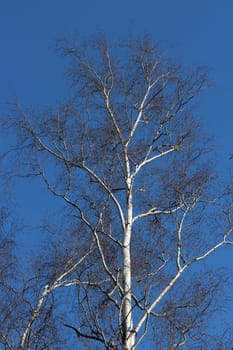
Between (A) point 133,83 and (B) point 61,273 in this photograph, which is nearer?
(B) point 61,273

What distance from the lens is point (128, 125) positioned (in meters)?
13.7

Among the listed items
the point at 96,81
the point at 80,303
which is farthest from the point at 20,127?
the point at 80,303

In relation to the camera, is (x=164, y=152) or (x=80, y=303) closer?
(x=80, y=303)

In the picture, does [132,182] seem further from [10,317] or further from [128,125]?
[10,317]

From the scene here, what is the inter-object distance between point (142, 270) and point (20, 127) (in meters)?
3.32

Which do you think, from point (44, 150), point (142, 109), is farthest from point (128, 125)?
point (44, 150)

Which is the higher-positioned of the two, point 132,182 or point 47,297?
point 132,182

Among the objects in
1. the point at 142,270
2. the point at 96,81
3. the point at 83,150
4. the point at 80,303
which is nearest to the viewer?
the point at 80,303

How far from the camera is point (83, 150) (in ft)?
43.1

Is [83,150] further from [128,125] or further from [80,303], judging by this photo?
[80,303]

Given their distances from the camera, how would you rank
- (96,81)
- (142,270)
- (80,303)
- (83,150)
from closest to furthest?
(80,303)
(142,270)
(83,150)
(96,81)

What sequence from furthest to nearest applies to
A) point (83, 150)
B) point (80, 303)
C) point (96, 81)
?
point (96, 81) < point (83, 150) < point (80, 303)

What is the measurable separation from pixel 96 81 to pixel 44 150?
169 cm

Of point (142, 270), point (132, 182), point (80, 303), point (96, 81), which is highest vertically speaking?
point (96, 81)
